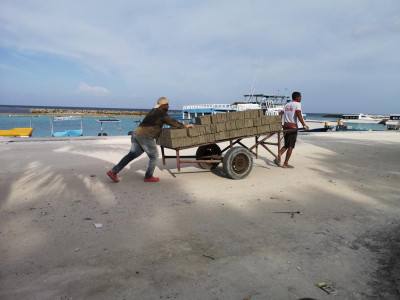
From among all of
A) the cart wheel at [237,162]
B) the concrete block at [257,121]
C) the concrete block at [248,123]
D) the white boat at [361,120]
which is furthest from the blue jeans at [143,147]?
the white boat at [361,120]

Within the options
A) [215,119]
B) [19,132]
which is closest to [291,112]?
[215,119]

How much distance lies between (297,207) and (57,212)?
4.02 m

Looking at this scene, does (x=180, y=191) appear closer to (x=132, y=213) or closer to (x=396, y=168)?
(x=132, y=213)

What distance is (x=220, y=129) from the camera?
6.08m

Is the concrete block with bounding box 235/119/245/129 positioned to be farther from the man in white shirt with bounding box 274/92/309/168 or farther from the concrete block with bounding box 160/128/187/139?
the man in white shirt with bounding box 274/92/309/168

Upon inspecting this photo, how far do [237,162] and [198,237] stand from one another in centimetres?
318

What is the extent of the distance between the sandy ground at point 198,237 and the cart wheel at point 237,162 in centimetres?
24

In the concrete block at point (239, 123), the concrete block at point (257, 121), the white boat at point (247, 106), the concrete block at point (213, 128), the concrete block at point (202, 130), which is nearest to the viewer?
the concrete block at point (202, 130)

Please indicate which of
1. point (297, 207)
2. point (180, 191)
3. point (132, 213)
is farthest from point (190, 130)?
point (297, 207)

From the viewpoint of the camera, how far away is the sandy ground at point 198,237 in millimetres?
2498

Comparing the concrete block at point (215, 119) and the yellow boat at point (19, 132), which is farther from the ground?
the concrete block at point (215, 119)

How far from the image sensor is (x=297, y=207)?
4535mm

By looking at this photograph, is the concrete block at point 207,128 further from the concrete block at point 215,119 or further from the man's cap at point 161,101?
the man's cap at point 161,101

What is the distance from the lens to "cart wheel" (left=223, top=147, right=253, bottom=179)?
20.1ft
